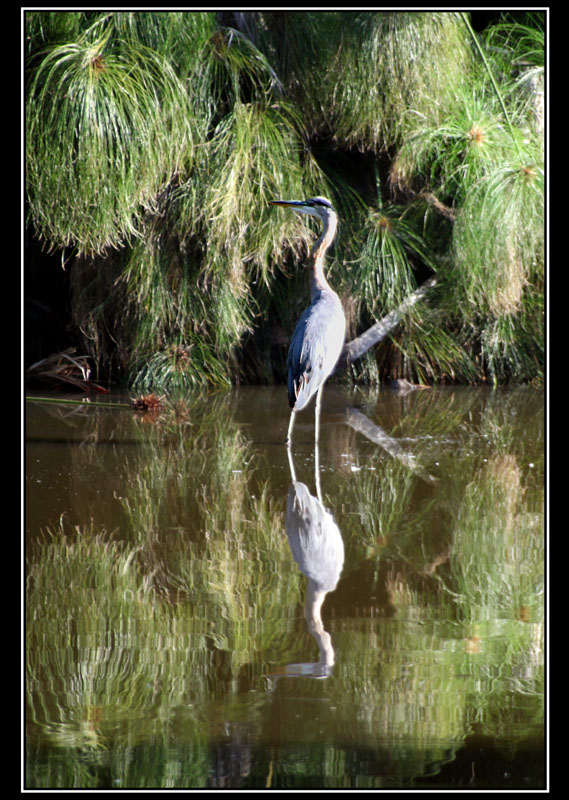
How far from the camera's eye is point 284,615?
2.12 meters

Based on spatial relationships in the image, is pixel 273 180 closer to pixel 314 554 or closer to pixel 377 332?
pixel 377 332

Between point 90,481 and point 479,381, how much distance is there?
3.67 meters

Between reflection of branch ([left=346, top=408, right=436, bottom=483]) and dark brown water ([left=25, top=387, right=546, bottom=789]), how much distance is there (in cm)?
2

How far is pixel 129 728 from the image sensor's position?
5.25 ft

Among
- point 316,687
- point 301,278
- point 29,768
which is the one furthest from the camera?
point 301,278

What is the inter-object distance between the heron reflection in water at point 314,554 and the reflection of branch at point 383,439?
0.47 meters

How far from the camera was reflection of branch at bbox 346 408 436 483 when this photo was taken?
358cm

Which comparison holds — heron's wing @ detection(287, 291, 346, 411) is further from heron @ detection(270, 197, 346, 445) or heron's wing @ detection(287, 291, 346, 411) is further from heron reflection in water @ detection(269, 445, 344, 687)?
heron reflection in water @ detection(269, 445, 344, 687)

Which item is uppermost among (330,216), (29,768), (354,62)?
(354,62)

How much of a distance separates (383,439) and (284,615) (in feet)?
7.06

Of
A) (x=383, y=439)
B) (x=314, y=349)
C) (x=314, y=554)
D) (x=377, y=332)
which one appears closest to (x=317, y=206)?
(x=314, y=349)

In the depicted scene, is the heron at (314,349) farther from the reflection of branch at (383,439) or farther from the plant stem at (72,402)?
the plant stem at (72,402)

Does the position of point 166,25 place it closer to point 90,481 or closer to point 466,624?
point 90,481

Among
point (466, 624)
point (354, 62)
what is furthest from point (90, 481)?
point (354, 62)
